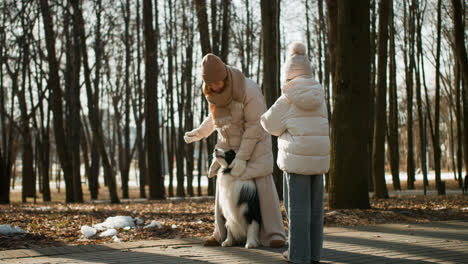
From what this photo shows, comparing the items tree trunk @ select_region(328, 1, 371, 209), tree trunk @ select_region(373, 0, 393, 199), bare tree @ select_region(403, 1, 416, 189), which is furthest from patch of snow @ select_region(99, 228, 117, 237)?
bare tree @ select_region(403, 1, 416, 189)

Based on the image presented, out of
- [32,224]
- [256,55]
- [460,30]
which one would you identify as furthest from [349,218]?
[256,55]

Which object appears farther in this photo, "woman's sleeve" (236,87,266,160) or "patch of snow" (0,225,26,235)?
"patch of snow" (0,225,26,235)

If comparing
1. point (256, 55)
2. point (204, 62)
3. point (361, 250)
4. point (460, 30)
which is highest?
point (256, 55)

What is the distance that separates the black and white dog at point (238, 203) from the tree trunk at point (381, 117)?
369 inches

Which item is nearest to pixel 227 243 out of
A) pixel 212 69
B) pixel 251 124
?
pixel 251 124

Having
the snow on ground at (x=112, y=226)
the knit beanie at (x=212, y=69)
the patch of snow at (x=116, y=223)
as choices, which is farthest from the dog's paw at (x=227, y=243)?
the patch of snow at (x=116, y=223)

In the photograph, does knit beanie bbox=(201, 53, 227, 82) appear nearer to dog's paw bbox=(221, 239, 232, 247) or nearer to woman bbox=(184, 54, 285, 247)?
woman bbox=(184, 54, 285, 247)

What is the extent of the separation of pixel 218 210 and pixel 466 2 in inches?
787

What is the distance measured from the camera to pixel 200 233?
7668 mm

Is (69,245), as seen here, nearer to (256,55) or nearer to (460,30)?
(460,30)

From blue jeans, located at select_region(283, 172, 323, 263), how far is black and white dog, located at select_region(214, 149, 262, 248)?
919mm

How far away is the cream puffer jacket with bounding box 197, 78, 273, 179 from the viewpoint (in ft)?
20.0

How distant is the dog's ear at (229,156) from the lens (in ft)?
20.2

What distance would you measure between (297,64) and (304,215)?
4.97ft
